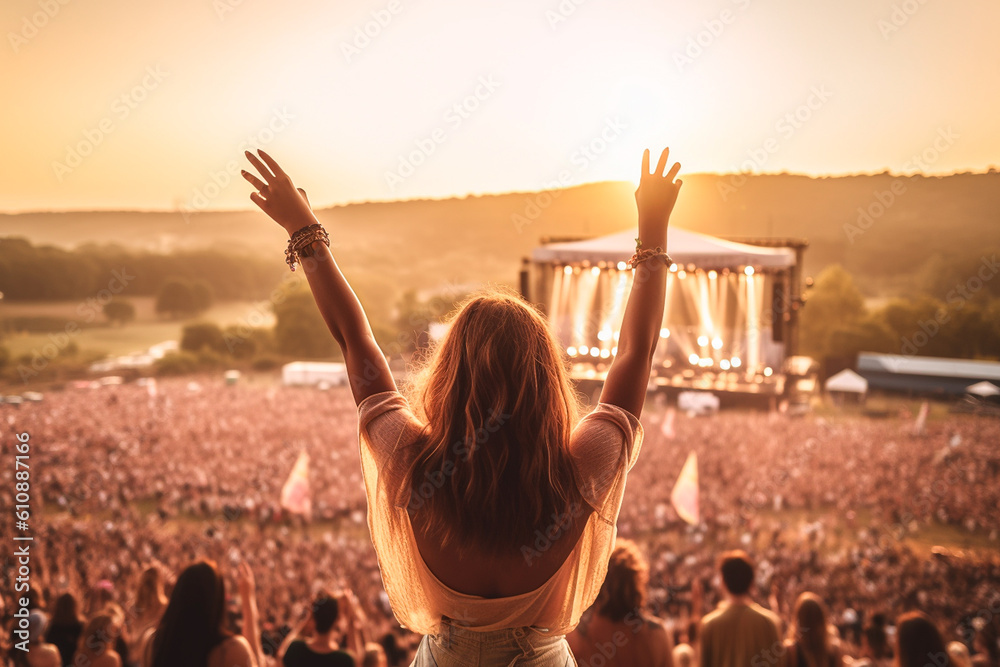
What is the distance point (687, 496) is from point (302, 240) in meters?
4.97

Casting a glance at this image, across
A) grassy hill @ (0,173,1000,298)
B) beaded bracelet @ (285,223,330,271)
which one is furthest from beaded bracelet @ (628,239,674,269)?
grassy hill @ (0,173,1000,298)

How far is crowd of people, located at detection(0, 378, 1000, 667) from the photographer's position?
5195 mm

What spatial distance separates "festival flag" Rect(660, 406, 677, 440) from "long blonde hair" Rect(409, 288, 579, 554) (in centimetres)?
524

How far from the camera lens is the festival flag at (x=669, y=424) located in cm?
621

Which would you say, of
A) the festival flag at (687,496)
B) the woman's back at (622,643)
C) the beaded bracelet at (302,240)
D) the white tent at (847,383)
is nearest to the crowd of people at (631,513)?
the festival flag at (687,496)

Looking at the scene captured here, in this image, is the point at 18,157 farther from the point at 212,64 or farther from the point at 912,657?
the point at 912,657

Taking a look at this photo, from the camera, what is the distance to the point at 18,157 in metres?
5.66

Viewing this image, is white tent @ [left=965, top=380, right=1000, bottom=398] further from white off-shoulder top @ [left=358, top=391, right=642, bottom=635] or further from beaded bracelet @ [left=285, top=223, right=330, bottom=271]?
beaded bracelet @ [left=285, top=223, right=330, bottom=271]

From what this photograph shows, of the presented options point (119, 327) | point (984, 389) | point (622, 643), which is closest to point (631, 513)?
point (622, 643)

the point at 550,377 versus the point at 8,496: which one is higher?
the point at 550,377

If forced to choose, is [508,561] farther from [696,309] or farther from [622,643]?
[696,309]

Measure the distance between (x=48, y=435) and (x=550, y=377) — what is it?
601 centimetres

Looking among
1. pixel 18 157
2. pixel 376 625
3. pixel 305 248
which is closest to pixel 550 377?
pixel 305 248

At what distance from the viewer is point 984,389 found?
579 centimetres
